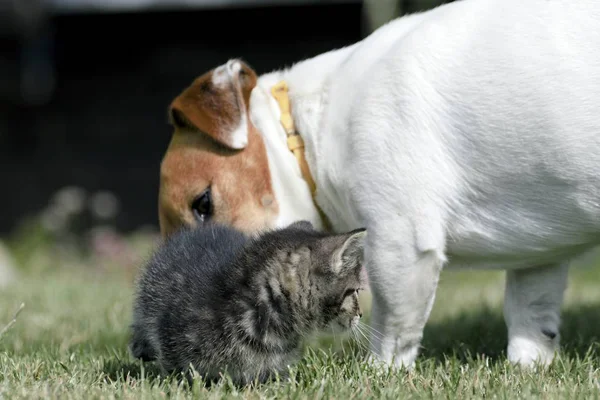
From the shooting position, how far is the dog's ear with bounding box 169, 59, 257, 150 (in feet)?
12.4

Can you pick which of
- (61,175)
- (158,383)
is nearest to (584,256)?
(158,383)

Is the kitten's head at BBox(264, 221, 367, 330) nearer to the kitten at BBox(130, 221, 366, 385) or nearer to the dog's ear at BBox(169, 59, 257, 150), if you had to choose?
the kitten at BBox(130, 221, 366, 385)

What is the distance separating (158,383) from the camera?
283 cm

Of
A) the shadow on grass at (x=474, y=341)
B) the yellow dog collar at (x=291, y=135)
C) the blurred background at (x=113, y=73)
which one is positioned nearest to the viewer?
the shadow on grass at (x=474, y=341)

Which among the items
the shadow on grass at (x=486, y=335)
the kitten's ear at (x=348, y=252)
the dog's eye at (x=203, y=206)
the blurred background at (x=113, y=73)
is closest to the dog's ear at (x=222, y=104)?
the dog's eye at (x=203, y=206)

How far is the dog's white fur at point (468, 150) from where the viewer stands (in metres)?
3.03

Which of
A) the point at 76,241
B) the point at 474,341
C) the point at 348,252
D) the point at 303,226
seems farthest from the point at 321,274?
the point at 76,241

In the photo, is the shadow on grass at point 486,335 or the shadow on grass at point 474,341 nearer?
the shadow on grass at point 474,341

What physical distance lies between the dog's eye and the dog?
0.91 feet

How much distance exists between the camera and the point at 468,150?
319 centimetres

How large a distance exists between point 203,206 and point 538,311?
157 centimetres

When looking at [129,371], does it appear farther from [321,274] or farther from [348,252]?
[348,252]

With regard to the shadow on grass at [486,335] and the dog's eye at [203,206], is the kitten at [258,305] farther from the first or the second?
the dog's eye at [203,206]

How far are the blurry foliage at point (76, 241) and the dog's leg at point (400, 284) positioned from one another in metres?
5.34
